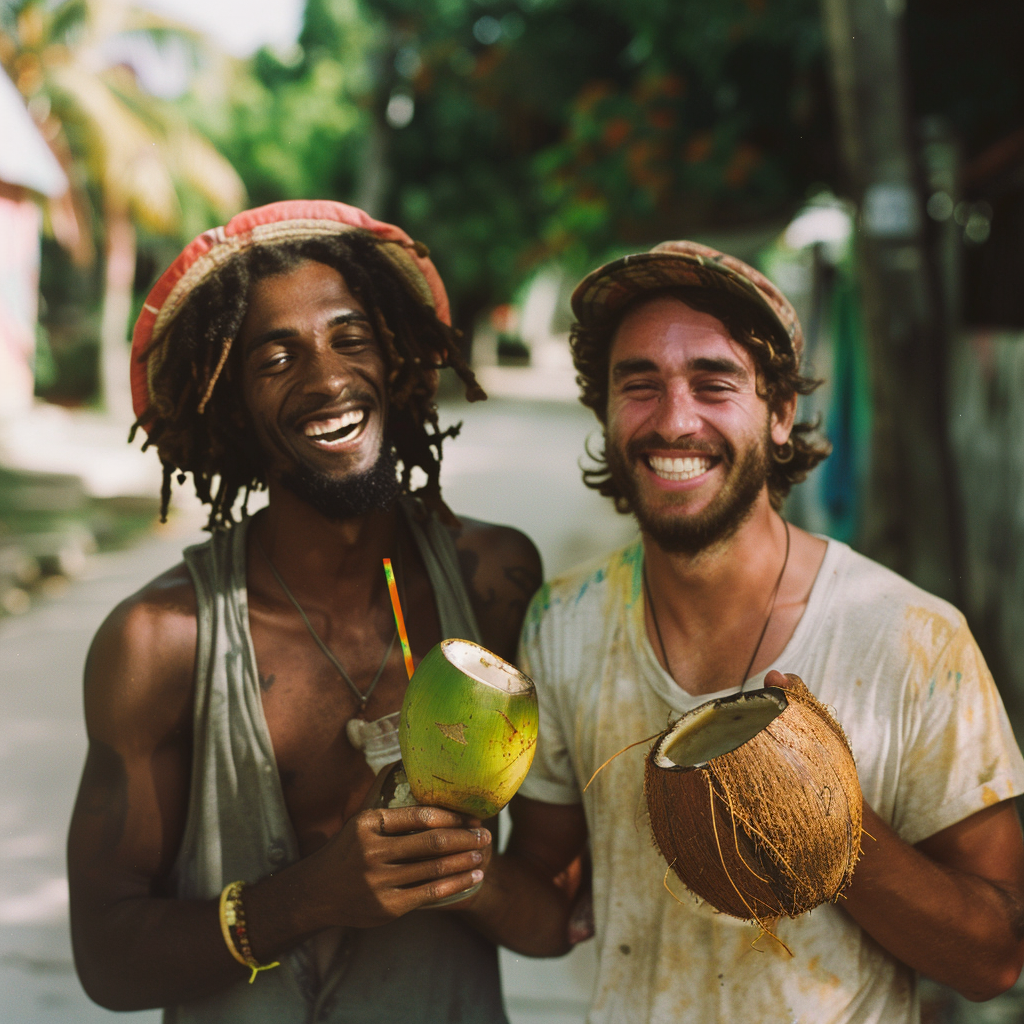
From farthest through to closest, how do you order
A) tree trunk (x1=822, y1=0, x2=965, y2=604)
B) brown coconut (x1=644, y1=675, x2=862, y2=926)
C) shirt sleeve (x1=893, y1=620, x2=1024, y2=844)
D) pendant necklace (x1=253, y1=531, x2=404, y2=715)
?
tree trunk (x1=822, y1=0, x2=965, y2=604) → pendant necklace (x1=253, y1=531, x2=404, y2=715) → shirt sleeve (x1=893, y1=620, x2=1024, y2=844) → brown coconut (x1=644, y1=675, x2=862, y2=926)

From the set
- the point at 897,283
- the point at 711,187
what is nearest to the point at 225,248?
the point at 897,283

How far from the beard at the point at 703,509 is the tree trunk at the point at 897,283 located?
2793 mm

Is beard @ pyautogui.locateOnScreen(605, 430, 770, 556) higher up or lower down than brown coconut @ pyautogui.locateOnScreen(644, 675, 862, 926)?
higher up

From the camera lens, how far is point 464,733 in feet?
5.35

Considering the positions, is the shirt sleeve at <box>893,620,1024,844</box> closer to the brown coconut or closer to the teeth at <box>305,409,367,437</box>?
the brown coconut

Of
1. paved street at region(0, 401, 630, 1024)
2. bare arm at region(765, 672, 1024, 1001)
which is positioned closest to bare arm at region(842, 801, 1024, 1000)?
bare arm at region(765, 672, 1024, 1001)

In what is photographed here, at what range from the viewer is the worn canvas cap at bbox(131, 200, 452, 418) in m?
2.10

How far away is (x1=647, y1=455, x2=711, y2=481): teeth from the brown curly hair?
172 mm

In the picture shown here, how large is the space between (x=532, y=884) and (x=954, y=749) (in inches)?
33.5

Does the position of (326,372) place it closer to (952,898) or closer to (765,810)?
(765,810)

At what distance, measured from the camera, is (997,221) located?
21.0ft

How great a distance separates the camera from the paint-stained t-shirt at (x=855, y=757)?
6.00 ft

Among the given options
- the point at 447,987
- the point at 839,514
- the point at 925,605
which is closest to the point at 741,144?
the point at 839,514

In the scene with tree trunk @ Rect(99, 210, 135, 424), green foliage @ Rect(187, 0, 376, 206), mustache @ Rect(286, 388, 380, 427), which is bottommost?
mustache @ Rect(286, 388, 380, 427)
